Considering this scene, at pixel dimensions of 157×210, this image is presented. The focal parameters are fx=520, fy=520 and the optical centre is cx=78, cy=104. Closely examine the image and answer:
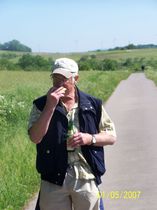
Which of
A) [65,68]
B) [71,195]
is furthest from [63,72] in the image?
[71,195]

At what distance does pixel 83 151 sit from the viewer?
3805mm

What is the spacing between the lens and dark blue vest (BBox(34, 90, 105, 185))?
3756mm

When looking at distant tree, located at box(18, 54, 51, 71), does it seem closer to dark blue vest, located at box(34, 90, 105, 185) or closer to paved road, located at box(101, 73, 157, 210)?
paved road, located at box(101, 73, 157, 210)

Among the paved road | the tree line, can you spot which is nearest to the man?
the paved road

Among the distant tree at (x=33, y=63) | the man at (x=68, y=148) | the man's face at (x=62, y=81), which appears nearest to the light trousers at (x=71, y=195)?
the man at (x=68, y=148)

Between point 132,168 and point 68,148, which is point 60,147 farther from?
point 132,168

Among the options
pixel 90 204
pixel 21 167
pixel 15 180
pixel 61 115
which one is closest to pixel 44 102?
pixel 61 115

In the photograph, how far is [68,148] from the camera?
3.76 metres

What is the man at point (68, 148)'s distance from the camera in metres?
3.71

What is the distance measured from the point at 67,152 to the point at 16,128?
7987 mm

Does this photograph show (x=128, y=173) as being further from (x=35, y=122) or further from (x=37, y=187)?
(x=35, y=122)

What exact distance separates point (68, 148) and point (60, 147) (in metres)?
0.06

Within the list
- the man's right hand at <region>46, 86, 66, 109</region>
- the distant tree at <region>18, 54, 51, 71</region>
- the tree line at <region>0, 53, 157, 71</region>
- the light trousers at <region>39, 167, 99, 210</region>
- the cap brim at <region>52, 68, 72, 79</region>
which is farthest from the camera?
the distant tree at <region>18, 54, 51, 71</region>

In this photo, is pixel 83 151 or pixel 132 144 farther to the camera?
pixel 132 144
